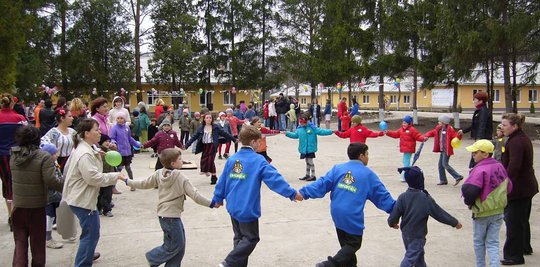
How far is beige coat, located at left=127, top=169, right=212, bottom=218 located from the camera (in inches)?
197

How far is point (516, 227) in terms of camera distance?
565 cm

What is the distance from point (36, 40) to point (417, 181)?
37.5m

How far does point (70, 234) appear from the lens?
547 cm

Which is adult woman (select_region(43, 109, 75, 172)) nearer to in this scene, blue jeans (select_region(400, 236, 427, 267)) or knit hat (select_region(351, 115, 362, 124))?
blue jeans (select_region(400, 236, 427, 267))

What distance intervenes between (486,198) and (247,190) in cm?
251

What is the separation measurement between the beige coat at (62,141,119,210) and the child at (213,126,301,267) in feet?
4.07

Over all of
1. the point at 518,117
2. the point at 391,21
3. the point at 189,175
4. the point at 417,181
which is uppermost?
the point at 391,21

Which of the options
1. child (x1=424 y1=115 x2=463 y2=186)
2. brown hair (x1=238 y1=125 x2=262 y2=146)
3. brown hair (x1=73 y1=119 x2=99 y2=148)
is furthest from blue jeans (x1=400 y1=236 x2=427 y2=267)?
child (x1=424 y1=115 x2=463 y2=186)

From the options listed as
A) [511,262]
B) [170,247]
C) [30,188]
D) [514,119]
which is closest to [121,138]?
[30,188]

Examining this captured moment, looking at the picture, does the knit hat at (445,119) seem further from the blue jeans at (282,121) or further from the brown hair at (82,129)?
the blue jeans at (282,121)

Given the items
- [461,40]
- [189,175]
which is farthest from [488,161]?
[461,40]

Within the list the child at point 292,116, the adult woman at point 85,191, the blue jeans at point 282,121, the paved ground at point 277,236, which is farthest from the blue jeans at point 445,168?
the blue jeans at point 282,121

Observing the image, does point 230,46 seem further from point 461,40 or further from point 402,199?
point 402,199

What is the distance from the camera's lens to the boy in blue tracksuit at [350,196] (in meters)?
4.82
